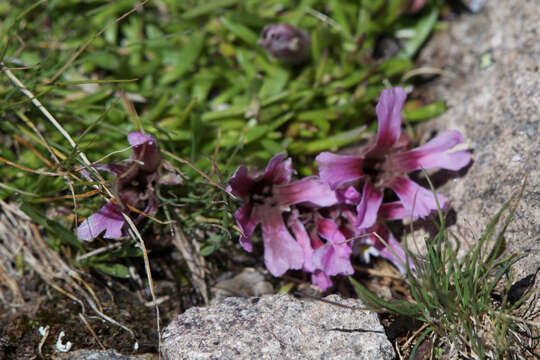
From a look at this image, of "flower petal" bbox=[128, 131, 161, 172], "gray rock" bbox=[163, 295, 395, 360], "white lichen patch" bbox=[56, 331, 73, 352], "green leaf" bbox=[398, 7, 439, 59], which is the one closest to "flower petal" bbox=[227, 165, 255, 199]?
"flower petal" bbox=[128, 131, 161, 172]

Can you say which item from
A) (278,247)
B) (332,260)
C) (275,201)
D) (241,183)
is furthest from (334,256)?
(241,183)

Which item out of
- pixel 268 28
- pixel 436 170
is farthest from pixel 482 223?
pixel 268 28

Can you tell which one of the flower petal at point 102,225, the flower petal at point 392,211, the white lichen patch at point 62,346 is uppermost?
the flower petal at point 102,225

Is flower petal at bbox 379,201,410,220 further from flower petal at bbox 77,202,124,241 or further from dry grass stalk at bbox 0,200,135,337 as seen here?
dry grass stalk at bbox 0,200,135,337

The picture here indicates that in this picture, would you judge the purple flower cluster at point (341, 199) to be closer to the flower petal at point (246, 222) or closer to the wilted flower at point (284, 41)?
the flower petal at point (246, 222)

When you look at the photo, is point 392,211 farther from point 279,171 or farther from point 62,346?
point 62,346

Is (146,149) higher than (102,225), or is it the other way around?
(146,149)

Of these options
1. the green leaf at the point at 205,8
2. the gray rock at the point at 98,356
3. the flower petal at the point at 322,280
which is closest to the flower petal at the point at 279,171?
the flower petal at the point at 322,280
